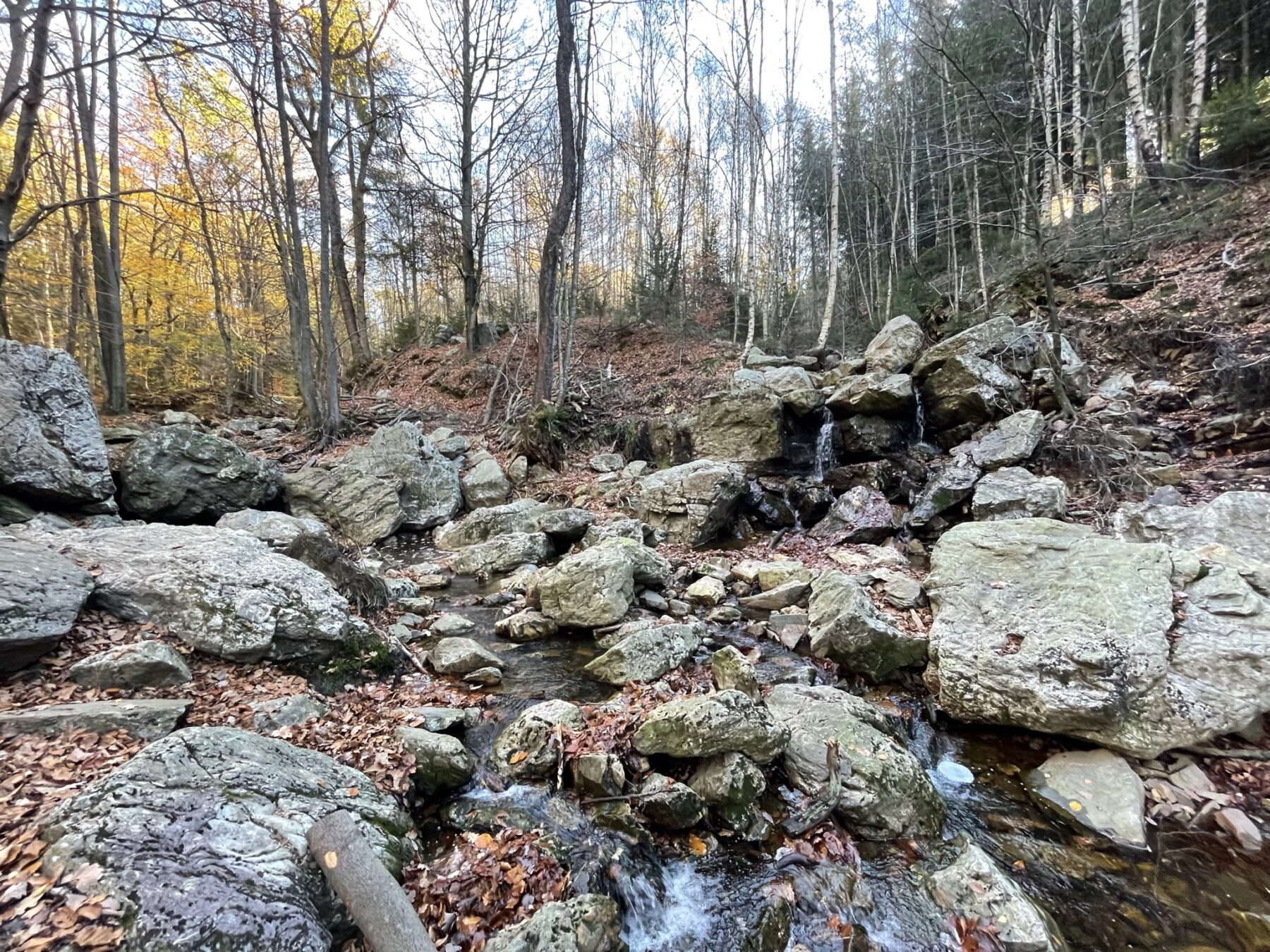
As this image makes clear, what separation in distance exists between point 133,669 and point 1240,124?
19555 mm

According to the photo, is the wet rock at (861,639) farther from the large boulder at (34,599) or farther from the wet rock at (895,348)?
the wet rock at (895,348)

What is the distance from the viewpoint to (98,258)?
12430 mm

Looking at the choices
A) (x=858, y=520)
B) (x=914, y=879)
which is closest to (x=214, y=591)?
(x=914, y=879)

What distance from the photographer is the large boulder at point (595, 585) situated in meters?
6.22

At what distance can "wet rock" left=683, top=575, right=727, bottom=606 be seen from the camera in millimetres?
6832

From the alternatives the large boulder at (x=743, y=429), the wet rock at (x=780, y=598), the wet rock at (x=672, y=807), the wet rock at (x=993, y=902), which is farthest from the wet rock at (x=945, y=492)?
the wet rock at (x=672, y=807)

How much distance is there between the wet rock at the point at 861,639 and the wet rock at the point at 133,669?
208 inches

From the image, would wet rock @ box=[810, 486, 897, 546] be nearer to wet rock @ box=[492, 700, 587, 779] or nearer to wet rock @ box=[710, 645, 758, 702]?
wet rock @ box=[710, 645, 758, 702]

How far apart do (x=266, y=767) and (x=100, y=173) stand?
20781 millimetres

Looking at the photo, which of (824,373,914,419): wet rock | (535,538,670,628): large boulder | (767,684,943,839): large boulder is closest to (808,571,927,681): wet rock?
(767,684,943,839): large boulder

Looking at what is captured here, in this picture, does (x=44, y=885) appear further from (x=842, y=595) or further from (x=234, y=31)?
(x=234, y=31)

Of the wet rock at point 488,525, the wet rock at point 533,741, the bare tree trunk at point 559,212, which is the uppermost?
the bare tree trunk at point 559,212

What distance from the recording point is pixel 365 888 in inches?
90.2

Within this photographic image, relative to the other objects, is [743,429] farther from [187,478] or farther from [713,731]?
[187,478]
